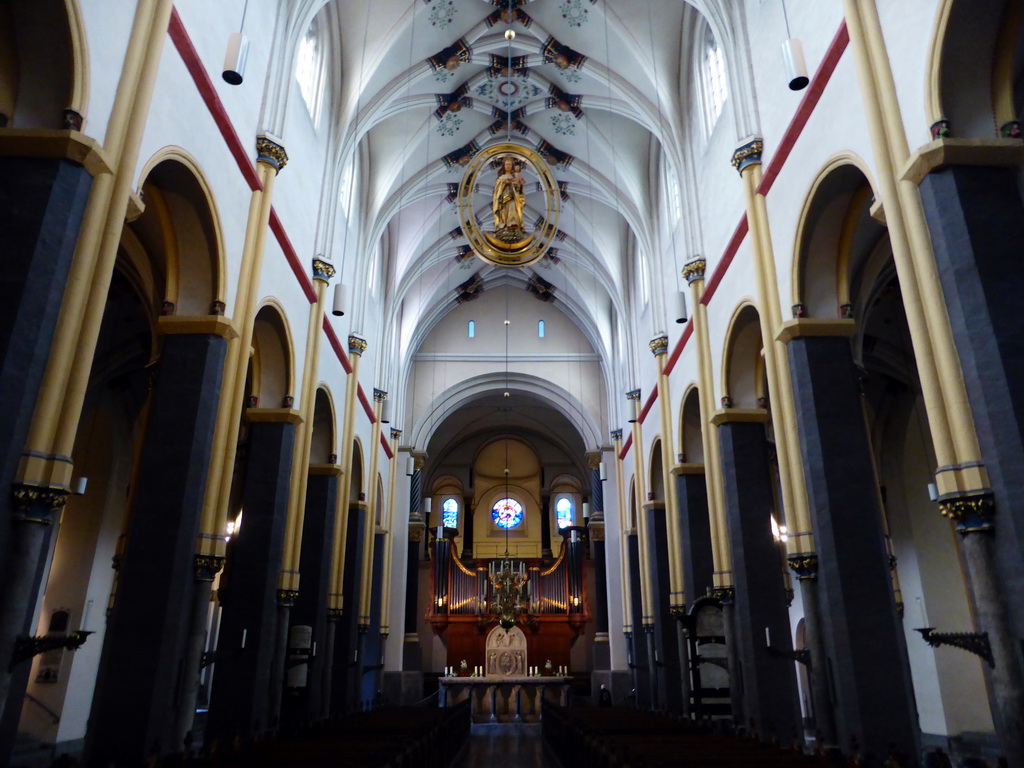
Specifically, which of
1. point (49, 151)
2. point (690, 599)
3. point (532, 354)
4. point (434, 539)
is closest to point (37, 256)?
point (49, 151)

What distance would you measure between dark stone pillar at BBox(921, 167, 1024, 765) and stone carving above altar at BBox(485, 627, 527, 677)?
79.3ft

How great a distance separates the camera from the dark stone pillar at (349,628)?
1634cm

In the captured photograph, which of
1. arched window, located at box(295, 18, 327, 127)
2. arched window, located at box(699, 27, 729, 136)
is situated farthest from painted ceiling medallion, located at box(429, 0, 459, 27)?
arched window, located at box(699, 27, 729, 136)

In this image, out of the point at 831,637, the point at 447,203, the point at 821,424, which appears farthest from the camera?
the point at 447,203

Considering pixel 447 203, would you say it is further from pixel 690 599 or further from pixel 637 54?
pixel 690 599

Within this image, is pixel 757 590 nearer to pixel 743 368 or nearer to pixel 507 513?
pixel 743 368

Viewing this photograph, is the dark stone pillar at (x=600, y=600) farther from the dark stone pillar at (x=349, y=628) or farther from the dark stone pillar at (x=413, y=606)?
the dark stone pillar at (x=349, y=628)

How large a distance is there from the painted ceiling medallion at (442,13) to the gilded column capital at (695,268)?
262 inches

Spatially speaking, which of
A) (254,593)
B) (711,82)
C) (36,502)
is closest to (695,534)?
(254,593)

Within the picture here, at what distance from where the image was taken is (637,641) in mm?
20250

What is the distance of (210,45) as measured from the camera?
30.0 ft

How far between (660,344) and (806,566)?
28.8 feet

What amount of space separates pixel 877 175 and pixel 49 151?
270 inches

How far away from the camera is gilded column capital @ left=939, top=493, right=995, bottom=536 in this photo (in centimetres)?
557
